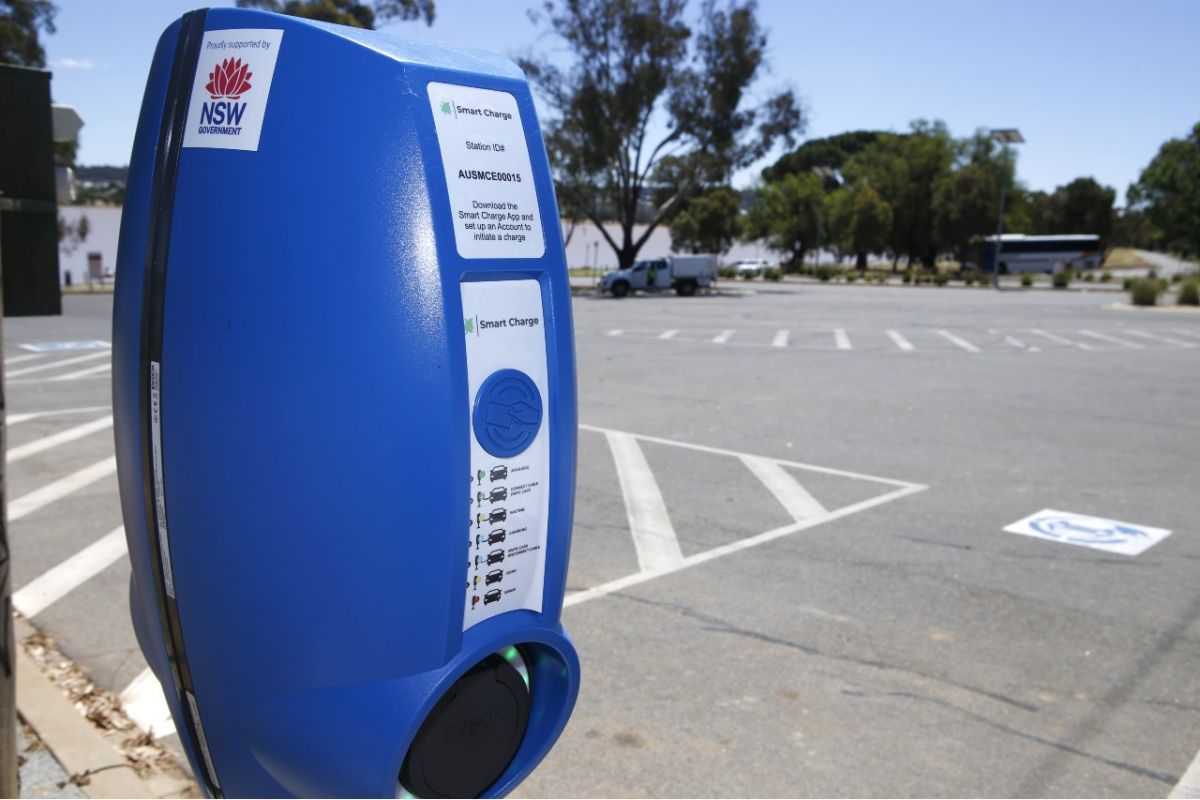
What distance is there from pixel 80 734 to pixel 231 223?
9.06ft

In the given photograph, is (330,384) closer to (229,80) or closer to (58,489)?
(229,80)

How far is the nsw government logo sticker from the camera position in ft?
5.00

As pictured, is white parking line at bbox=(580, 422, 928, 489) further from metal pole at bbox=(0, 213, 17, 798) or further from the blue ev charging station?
the blue ev charging station

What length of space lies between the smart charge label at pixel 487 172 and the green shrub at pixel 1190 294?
40.5 metres

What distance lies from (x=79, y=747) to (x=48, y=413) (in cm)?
796

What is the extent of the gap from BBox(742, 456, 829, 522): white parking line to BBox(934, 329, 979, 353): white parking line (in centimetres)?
1112

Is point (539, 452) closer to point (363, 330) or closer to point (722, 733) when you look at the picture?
point (363, 330)

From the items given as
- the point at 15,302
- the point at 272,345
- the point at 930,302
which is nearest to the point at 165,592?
the point at 272,345

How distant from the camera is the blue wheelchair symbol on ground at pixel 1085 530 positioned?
6.29 meters

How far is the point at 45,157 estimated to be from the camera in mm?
2498

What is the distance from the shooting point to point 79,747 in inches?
135

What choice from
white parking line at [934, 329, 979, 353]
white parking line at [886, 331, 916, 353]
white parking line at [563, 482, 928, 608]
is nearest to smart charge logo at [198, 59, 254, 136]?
white parking line at [563, 482, 928, 608]

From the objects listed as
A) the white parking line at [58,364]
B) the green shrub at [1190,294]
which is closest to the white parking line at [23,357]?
the white parking line at [58,364]

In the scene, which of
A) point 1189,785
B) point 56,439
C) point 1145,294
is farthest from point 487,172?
point 1145,294
